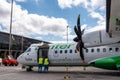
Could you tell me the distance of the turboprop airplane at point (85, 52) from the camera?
18492 millimetres

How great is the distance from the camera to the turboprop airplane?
1849 cm

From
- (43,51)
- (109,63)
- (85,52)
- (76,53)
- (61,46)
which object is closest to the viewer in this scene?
(109,63)

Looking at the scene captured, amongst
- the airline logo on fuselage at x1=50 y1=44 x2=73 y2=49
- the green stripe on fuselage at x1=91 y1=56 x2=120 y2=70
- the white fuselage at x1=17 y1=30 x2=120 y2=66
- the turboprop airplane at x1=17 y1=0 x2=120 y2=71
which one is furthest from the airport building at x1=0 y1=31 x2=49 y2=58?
the green stripe on fuselage at x1=91 y1=56 x2=120 y2=70

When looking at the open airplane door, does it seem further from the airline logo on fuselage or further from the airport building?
the airport building

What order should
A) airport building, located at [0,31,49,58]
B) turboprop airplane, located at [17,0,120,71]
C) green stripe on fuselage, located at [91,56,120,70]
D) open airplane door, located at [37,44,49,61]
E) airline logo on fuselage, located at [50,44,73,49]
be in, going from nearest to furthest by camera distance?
turboprop airplane, located at [17,0,120,71] → green stripe on fuselage, located at [91,56,120,70] → airline logo on fuselage, located at [50,44,73,49] → open airplane door, located at [37,44,49,61] → airport building, located at [0,31,49,58]

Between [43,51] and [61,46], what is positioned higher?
[61,46]

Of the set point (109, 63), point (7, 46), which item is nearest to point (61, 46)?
point (109, 63)

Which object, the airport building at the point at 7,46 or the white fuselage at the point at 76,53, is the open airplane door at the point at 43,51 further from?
the airport building at the point at 7,46

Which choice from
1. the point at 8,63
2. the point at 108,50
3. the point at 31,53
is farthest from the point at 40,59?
the point at 8,63

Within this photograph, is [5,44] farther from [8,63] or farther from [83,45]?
[83,45]

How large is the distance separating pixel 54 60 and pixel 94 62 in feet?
15.0

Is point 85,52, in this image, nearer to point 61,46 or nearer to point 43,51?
point 61,46

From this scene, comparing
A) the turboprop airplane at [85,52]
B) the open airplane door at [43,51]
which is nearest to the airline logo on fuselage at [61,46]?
the turboprop airplane at [85,52]

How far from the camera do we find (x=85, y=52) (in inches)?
873
